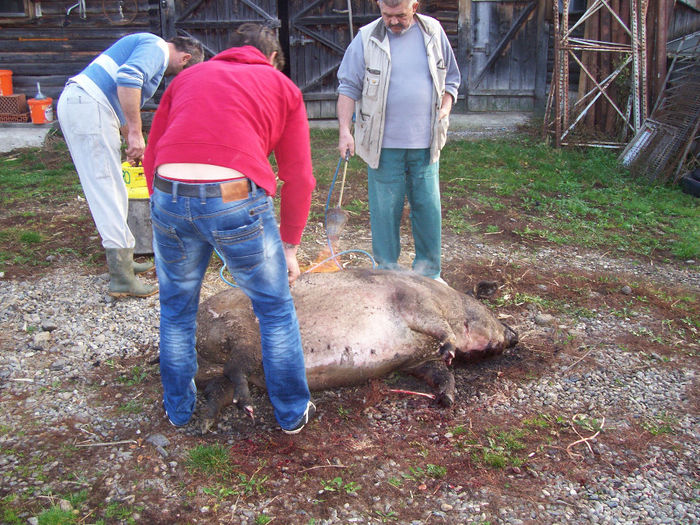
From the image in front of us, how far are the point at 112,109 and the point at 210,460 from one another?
275 centimetres

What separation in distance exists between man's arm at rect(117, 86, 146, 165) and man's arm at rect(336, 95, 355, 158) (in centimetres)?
134

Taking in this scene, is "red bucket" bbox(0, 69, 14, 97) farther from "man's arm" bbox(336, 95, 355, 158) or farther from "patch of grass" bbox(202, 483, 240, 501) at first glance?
"patch of grass" bbox(202, 483, 240, 501)

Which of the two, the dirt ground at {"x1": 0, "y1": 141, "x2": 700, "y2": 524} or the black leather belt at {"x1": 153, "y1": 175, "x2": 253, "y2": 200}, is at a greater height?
the black leather belt at {"x1": 153, "y1": 175, "x2": 253, "y2": 200}

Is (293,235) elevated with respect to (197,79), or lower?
lower

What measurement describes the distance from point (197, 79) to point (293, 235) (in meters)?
0.79

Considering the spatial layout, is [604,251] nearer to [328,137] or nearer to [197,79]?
[197,79]

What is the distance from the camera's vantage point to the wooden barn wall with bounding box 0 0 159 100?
10438 mm

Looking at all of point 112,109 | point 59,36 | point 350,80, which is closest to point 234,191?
point 350,80

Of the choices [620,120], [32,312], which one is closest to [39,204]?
[32,312]

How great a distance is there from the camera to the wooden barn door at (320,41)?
10539 millimetres

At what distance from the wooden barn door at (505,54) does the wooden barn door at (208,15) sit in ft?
11.1

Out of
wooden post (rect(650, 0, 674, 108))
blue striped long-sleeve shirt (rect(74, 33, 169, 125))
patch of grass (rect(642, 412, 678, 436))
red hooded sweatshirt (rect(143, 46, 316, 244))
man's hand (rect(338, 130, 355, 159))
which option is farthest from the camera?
wooden post (rect(650, 0, 674, 108))

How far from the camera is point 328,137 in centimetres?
1032

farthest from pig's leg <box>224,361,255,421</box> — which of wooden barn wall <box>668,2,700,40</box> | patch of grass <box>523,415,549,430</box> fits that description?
wooden barn wall <box>668,2,700,40</box>
